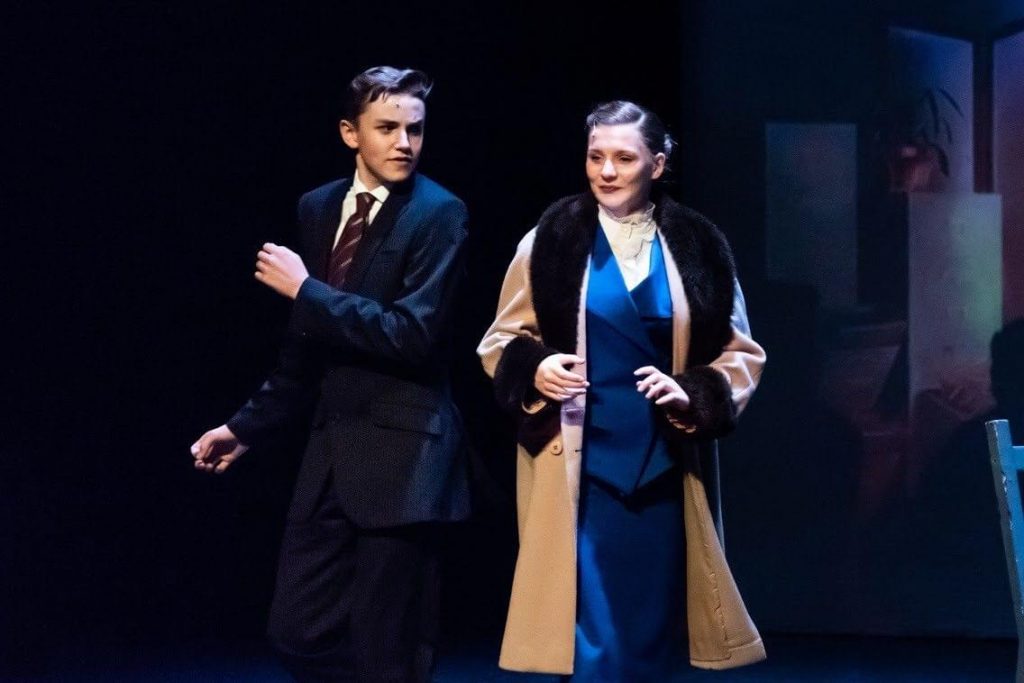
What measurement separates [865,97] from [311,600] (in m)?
2.64

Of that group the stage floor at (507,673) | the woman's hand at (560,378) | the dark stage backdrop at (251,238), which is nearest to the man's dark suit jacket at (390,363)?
the woman's hand at (560,378)

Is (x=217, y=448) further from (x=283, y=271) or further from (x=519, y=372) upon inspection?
(x=519, y=372)

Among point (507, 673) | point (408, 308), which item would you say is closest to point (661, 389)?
point (408, 308)

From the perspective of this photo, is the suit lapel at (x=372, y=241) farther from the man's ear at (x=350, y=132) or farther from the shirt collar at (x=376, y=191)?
the man's ear at (x=350, y=132)

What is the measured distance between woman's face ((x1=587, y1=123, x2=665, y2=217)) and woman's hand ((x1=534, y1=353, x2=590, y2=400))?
34 centimetres

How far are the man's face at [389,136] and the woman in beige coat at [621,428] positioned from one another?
346 millimetres

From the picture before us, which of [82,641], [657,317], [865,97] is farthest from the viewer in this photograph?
[865,97]

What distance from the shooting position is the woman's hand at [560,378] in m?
2.88

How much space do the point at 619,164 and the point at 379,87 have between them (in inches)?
21.0

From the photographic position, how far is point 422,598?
10.7 feet

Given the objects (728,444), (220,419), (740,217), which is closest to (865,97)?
(740,217)

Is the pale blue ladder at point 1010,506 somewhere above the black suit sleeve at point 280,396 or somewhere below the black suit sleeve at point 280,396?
below

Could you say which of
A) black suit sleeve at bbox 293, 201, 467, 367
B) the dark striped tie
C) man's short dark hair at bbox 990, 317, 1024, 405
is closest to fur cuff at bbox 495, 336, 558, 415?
black suit sleeve at bbox 293, 201, 467, 367

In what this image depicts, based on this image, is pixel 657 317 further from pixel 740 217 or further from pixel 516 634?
pixel 740 217
